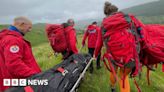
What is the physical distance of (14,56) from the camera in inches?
203

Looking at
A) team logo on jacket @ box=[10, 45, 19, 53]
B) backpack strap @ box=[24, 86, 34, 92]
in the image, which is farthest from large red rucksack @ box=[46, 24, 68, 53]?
backpack strap @ box=[24, 86, 34, 92]

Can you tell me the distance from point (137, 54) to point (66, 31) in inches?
114

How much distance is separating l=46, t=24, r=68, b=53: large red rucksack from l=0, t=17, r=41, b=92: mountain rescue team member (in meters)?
2.80

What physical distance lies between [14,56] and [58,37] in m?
3.50

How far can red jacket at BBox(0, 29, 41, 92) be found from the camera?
5.17m

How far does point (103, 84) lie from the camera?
343 inches

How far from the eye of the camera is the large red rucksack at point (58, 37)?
8.61 m

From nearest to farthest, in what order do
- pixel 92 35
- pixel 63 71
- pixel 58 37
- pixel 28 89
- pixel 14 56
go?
pixel 28 89 → pixel 14 56 → pixel 63 71 → pixel 58 37 → pixel 92 35

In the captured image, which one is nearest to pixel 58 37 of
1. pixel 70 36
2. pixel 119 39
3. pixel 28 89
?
pixel 70 36

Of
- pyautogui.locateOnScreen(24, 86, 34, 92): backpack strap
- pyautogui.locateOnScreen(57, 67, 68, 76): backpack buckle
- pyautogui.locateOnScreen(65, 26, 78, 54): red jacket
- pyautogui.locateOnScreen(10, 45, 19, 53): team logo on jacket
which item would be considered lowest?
pyautogui.locateOnScreen(24, 86, 34, 92): backpack strap

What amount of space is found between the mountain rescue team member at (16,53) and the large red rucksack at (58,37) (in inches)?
110

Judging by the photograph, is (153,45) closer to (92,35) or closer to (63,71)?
(63,71)

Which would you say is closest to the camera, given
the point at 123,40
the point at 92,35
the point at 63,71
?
the point at 63,71

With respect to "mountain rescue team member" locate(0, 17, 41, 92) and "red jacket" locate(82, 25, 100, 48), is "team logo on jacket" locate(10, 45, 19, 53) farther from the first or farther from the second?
"red jacket" locate(82, 25, 100, 48)
